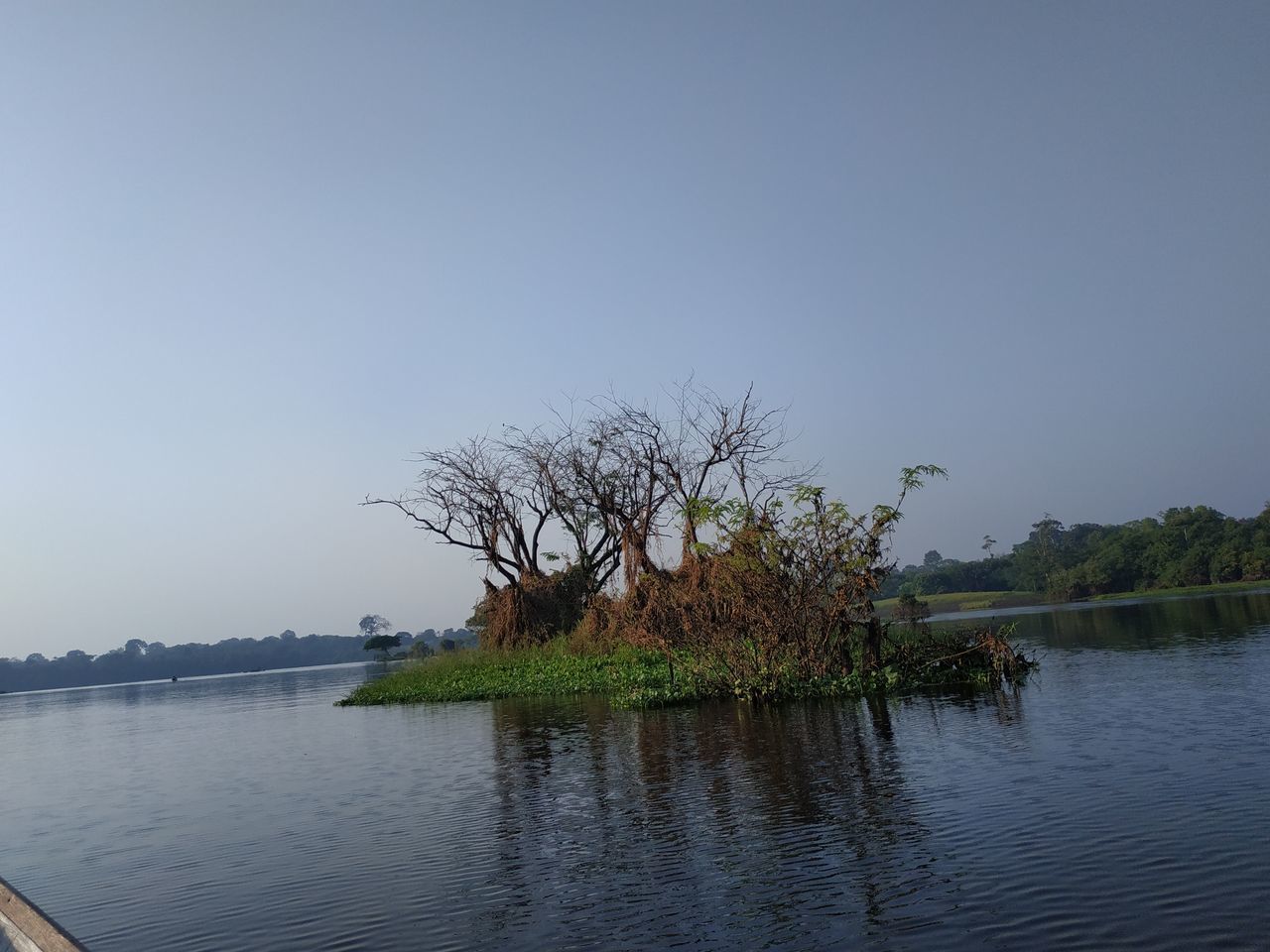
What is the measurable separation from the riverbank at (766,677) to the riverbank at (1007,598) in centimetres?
5548

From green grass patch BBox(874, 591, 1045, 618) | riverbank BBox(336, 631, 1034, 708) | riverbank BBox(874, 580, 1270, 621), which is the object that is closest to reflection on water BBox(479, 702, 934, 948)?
riverbank BBox(336, 631, 1034, 708)

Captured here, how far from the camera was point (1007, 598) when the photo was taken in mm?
108938

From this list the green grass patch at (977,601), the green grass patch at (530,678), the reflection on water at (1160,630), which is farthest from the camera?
the green grass patch at (977,601)

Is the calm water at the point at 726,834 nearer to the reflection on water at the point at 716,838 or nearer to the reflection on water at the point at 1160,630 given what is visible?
the reflection on water at the point at 716,838

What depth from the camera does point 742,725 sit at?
17547 millimetres

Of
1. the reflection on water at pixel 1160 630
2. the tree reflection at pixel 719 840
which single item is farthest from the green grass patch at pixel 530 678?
the reflection on water at pixel 1160 630

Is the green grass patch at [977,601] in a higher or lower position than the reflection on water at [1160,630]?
higher

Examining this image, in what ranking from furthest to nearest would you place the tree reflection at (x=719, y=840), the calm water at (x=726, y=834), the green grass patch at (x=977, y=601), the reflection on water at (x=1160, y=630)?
the green grass patch at (x=977, y=601) < the reflection on water at (x=1160, y=630) < the tree reflection at (x=719, y=840) < the calm water at (x=726, y=834)

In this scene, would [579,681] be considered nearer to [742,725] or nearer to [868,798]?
[742,725]

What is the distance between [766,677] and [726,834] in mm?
11714

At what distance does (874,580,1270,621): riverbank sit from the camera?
8231 centimetres

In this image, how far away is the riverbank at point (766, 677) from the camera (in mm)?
21031

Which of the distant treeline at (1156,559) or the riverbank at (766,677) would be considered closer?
the riverbank at (766,677)

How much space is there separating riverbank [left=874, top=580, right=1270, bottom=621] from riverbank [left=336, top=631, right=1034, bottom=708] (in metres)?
55.5
